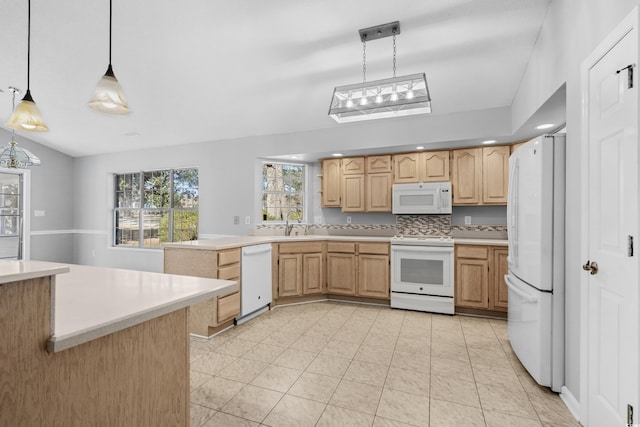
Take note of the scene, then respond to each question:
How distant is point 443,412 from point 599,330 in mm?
938

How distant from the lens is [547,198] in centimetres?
202

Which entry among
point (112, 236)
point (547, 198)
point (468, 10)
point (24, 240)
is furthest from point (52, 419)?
point (24, 240)

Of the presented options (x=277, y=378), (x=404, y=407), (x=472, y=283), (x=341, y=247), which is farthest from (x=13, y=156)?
(x=472, y=283)

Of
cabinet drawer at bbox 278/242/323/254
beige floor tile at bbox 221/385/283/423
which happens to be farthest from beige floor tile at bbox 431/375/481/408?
cabinet drawer at bbox 278/242/323/254

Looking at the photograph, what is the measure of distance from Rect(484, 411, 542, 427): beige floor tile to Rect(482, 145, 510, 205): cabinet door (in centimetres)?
251

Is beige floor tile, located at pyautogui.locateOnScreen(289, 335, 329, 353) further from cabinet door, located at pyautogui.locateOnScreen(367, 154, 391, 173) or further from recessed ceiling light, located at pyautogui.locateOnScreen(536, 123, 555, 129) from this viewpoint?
recessed ceiling light, located at pyautogui.locateOnScreen(536, 123, 555, 129)

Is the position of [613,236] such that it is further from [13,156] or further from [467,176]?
[13,156]

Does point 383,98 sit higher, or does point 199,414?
point 383,98

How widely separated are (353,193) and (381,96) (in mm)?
2143

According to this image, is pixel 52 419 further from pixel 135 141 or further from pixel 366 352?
pixel 135 141

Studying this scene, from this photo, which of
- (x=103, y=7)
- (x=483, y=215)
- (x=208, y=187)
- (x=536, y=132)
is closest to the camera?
(x=103, y=7)

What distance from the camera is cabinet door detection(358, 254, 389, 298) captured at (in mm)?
3871

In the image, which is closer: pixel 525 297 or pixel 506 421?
pixel 506 421

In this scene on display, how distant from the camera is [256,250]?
3.51m
